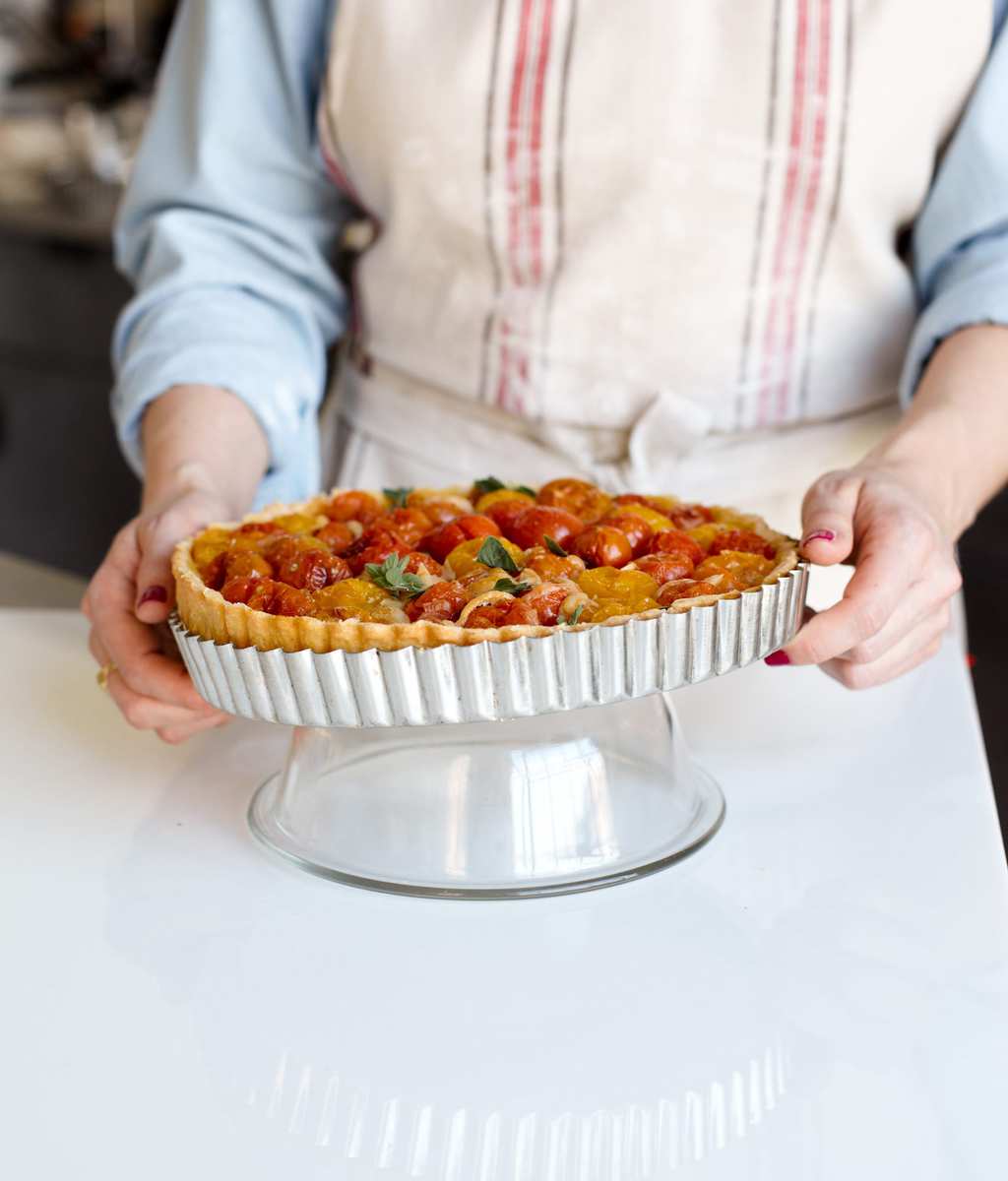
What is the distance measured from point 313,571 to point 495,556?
0.34 feet

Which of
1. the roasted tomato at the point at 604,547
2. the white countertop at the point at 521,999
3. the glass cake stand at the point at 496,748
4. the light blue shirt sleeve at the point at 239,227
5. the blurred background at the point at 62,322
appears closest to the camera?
the white countertop at the point at 521,999

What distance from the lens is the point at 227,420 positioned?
1223 mm

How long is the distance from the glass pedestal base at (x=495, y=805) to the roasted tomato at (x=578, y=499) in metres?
0.14

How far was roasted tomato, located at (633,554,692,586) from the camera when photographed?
812 millimetres

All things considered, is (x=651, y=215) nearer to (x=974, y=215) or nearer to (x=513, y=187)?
(x=513, y=187)

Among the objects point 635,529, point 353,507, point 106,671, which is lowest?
point 106,671

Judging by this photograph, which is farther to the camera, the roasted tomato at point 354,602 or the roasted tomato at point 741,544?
the roasted tomato at point 741,544

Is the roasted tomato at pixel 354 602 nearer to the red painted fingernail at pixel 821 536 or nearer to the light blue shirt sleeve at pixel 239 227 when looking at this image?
the red painted fingernail at pixel 821 536

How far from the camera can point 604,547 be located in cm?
84

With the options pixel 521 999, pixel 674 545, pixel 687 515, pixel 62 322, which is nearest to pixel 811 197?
pixel 687 515

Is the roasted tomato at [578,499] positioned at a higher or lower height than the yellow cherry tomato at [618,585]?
lower

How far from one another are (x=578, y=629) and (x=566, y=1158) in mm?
253

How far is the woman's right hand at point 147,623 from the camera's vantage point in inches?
36.5

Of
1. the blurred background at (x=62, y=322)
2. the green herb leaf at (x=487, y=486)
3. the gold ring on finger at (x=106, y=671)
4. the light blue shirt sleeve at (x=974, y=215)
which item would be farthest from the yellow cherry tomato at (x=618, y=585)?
the blurred background at (x=62, y=322)
